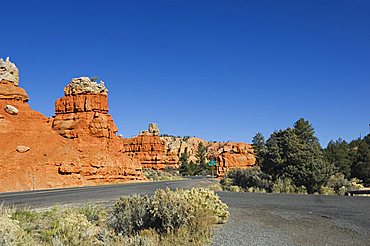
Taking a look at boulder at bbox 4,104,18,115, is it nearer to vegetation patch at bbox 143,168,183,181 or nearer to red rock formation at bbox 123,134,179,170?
vegetation patch at bbox 143,168,183,181

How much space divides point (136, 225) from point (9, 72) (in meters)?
44.4

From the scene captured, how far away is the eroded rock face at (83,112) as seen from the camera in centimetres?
5075

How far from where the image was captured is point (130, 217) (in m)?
10.3

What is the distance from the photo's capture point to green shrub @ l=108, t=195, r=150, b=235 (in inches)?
390

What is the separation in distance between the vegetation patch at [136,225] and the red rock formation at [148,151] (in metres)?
78.7

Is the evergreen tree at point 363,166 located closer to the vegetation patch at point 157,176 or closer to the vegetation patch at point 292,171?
the vegetation patch at point 292,171

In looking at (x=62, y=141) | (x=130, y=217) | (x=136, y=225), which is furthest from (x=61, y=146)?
(x=136, y=225)

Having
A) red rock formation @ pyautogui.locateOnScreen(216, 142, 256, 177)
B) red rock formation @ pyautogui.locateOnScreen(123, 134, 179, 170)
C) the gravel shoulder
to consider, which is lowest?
the gravel shoulder

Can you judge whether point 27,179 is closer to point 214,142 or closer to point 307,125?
point 307,125

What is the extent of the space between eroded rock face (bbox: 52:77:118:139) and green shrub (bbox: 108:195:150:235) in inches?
1613

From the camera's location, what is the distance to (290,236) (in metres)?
8.86

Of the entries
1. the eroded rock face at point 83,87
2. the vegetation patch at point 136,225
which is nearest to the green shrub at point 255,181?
the vegetation patch at point 136,225

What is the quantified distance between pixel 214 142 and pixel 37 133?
13752 cm

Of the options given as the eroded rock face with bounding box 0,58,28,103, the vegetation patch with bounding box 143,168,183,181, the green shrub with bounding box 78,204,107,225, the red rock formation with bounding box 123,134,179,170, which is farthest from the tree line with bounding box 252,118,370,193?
the red rock formation with bounding box 123,134,179,170
